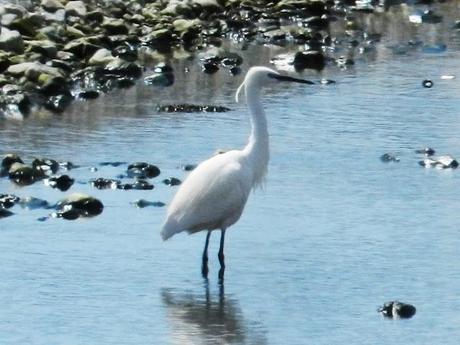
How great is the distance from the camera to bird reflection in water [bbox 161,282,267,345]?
998 centimetres

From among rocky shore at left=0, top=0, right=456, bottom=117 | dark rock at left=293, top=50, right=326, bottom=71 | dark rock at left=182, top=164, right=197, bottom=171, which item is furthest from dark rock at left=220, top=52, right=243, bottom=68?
dark rock at left=182, top=164, right=197, bottom=171

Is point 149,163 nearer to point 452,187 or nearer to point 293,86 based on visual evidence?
point 452,187

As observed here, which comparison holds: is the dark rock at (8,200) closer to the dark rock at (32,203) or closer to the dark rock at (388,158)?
the dark rock at (32,203)

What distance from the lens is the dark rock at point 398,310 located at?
10.4 m

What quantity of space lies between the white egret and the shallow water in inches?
14.0

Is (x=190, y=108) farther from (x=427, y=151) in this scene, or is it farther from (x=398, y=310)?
(x=398, y=310)

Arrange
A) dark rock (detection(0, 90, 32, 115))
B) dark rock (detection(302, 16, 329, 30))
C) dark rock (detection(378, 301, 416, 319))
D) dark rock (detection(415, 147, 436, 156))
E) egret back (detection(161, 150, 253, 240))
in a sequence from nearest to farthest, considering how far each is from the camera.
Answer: dark rock (detection(378, 301, 416, 319)), egret back (detection(161, 150, 253, 240)), dark rock (detection(415, 147, 436, 156)), dark rock (detection(0, 90, 32, 115)), dark rock (detection(302, 16, 329, 30))

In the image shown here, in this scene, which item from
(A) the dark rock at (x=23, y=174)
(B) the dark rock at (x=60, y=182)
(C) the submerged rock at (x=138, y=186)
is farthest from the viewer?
(A) the dark rock at (x=23, y=174)

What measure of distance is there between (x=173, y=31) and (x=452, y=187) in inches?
431

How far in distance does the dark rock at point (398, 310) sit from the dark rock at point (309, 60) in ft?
39.6

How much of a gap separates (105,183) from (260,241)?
249 centimetres

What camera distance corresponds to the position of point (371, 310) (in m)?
10.6

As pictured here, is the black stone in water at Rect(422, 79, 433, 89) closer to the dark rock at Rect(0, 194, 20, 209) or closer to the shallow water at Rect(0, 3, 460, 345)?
the shallow water at Rect(0, 3, 460, 345)

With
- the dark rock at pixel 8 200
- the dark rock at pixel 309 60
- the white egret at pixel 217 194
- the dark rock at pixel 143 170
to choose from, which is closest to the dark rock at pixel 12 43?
the dark rock at pixel 309 60
